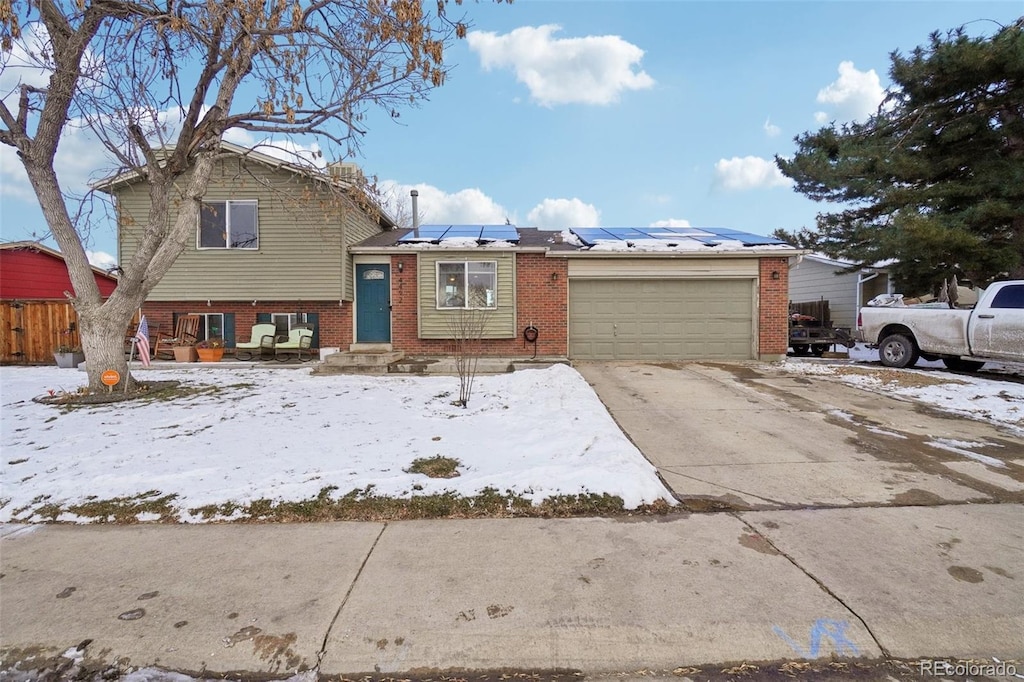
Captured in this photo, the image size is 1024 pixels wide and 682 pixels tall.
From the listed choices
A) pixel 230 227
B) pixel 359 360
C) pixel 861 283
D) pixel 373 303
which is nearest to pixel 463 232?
pixel 373 303

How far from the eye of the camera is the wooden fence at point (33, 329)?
38.5 ft

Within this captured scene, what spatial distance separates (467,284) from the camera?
12.0m

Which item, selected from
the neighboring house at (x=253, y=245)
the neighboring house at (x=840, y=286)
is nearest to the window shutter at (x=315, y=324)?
the neighboring house at (x=253, y=245)

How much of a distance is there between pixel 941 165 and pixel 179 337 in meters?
19.8

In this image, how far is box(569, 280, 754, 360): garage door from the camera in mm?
12086

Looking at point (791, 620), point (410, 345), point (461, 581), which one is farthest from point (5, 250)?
point (791, 620)

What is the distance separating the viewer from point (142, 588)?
2.75 metres

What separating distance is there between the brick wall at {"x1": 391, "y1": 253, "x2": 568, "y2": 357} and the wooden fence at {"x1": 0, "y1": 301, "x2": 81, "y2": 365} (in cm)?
789

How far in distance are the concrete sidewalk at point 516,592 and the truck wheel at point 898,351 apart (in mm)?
8000

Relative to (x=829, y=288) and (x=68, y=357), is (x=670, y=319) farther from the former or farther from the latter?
(x=68, y=357)

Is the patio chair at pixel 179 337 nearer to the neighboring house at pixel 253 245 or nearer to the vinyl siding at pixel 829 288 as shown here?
the neighboring house at pixel 253 245

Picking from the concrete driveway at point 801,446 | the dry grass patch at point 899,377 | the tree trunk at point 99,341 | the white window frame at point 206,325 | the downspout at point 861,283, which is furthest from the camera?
the downspout at point 861,283

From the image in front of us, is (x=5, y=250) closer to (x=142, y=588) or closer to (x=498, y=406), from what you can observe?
(x=498, y=406)

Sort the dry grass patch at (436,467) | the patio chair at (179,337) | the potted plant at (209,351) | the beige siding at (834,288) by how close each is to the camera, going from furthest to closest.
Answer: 1. the beige siding at (834,288)
2. the patio chair at (179,337)
3. the potted plant at (209,351)
4. the dry grass patch at (436,467)
